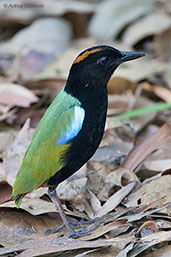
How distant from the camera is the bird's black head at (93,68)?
407 cm

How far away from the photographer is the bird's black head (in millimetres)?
4074

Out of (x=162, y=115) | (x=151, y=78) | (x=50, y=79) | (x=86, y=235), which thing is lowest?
(x=86, y=235)

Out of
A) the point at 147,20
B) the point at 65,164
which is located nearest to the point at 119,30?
the point at 147,20

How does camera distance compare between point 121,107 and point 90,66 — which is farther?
point 121,107

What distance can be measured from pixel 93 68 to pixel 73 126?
1.63 feet

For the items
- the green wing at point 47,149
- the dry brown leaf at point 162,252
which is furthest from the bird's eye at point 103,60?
the dry brown leaf at point 162,252

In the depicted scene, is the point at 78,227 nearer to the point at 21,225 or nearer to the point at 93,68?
the point at 21,225

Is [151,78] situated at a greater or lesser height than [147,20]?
lesser

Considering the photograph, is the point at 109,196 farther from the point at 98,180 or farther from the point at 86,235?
the point at 86,235

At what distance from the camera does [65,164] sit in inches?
161

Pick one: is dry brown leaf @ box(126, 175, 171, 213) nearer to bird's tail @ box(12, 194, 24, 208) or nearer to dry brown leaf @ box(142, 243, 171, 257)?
dry brown leaf @ box(142, 243, 171, 257)

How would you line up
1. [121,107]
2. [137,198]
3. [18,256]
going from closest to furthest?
1. [18,256]
2. [137,198]
3. [121,107]

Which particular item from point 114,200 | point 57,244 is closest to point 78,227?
point 114,200

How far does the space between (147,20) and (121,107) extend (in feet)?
8.43
